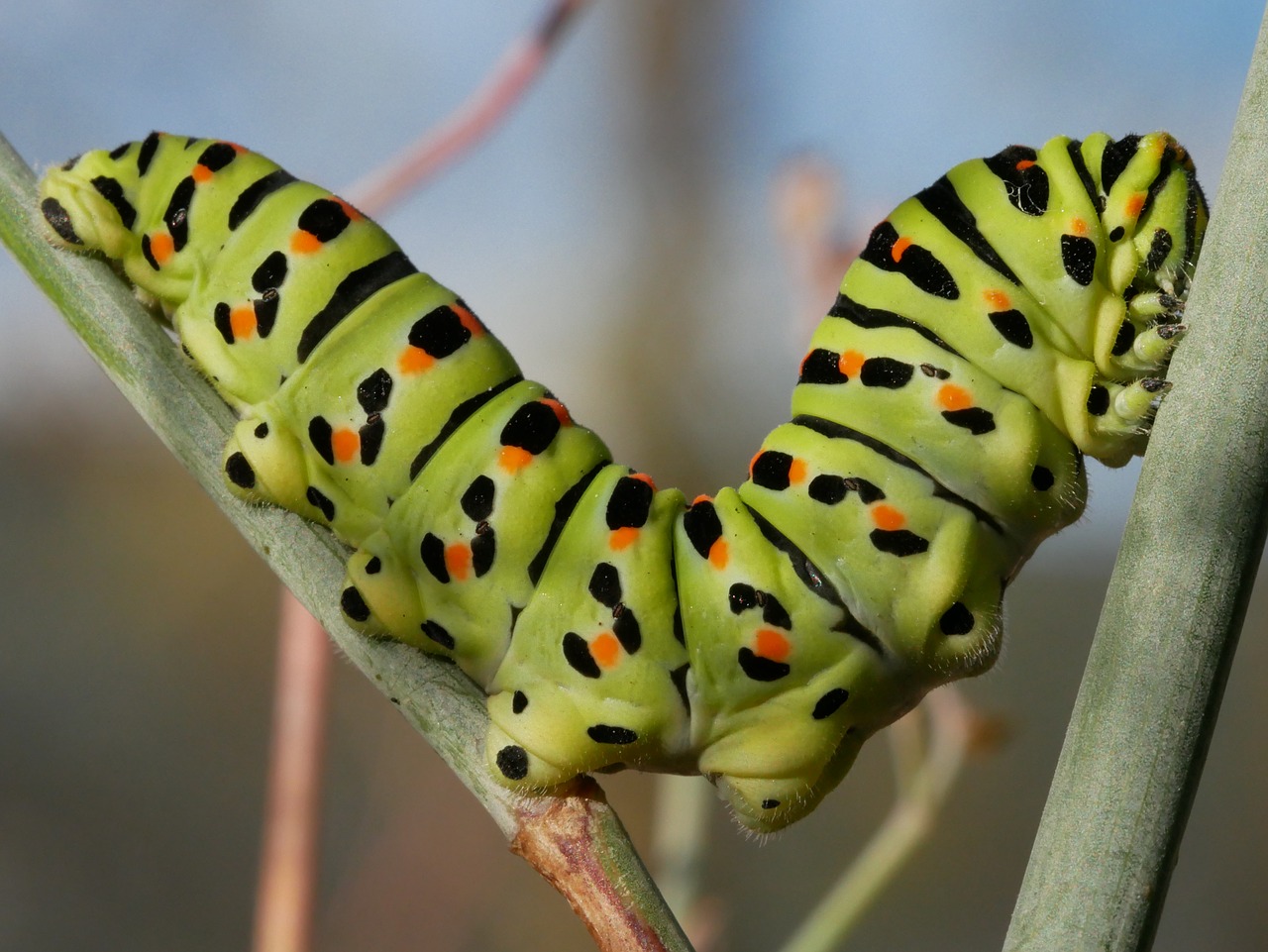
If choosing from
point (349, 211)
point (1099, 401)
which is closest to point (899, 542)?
point (1099, 401)

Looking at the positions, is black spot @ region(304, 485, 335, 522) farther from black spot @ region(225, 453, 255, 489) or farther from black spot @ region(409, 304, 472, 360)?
black spot @ region(409, 304, 472, 360)

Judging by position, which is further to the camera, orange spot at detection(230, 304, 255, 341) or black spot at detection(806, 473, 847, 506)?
orange spot at detection(230, 304, 255, 341)

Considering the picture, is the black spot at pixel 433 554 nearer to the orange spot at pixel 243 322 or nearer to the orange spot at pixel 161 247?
the orange spot at pixel 243 322

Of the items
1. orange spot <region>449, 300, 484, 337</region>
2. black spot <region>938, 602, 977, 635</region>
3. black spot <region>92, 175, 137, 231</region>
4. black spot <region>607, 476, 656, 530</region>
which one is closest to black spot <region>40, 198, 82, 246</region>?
black spot <region>92, 175, 137, 231</region>

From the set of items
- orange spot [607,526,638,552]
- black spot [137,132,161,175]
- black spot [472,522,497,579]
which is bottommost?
orange spot [607,526,638,552]

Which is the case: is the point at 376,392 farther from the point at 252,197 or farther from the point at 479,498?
the point at 252,197

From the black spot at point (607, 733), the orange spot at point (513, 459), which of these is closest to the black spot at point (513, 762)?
the black spot at point (607, 733)

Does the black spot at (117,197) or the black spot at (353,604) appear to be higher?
the black spot at (117,197)
